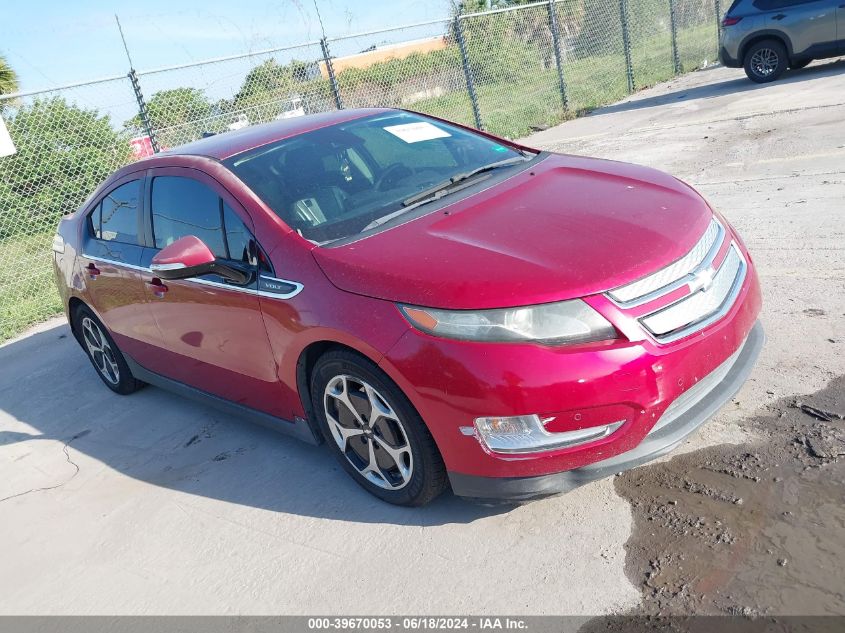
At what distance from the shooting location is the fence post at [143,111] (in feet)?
31.5

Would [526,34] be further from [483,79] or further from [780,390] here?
[780,390]

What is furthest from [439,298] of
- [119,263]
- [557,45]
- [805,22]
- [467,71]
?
[557,45]

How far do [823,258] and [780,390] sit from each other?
5.68ft

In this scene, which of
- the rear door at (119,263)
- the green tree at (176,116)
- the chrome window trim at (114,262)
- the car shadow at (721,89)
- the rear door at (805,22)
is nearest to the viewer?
the chrome window trim at (114,262)

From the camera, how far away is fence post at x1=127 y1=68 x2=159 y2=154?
9609 mm

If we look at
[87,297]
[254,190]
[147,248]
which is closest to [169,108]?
[87,297]

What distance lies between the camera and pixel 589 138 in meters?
11.3

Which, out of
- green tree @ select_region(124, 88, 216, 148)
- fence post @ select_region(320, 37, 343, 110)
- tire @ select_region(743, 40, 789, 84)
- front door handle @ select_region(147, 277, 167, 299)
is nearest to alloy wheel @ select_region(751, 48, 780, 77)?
tire @ select_region(743, 40, 789, 84)

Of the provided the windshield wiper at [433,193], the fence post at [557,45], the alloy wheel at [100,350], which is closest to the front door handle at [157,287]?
the alloy wheel at [100,350]

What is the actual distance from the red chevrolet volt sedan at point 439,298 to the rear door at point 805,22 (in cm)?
1062

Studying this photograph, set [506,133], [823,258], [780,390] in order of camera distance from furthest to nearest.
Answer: [506,133] → [823,258] → [780,390]

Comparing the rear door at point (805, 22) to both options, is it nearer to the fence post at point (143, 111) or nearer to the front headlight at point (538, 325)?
the fence post at point (143, 111)

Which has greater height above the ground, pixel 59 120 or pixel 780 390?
pixel 59 120

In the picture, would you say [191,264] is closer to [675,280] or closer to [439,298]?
[439,298]
